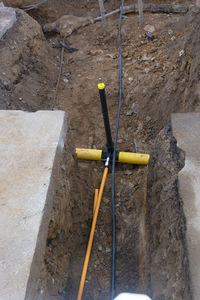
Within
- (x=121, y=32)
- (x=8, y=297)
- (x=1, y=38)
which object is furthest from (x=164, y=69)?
(x=8, y=297)

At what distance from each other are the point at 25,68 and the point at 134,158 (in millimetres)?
2081

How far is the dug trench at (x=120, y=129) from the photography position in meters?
1.55

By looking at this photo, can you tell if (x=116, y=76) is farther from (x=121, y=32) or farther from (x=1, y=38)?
(x=1, y=38)

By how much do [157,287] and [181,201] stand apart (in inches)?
22.5

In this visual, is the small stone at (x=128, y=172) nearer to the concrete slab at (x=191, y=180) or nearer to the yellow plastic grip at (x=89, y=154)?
the yellow plastic grip at (x=89, y=154)

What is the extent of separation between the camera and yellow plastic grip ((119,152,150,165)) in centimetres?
255

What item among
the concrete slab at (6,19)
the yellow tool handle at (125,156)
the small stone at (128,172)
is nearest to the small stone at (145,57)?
the yellow tool handle at (125,156)

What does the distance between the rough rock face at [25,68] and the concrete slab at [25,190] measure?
4.40ft

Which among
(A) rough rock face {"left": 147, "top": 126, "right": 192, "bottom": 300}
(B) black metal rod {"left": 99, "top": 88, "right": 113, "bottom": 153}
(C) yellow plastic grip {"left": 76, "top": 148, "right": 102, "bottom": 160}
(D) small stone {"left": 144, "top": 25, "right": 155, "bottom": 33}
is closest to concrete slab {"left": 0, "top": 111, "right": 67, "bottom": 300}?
(B) black metal rod {"left": 99, "top": 88, "right": 113, "bottom": 153}

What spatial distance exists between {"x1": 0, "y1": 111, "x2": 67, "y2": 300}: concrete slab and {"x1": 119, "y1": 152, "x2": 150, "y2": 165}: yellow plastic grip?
974 mm

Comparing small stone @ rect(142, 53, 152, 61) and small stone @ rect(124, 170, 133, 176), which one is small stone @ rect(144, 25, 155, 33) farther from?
small stone @ rect(124, 170, 133, 176)

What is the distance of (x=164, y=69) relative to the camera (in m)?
3.20

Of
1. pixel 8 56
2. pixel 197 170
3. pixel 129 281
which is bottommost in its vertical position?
pixel 129 281

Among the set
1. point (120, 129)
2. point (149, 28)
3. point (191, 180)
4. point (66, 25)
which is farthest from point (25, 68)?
point (191, 180)
